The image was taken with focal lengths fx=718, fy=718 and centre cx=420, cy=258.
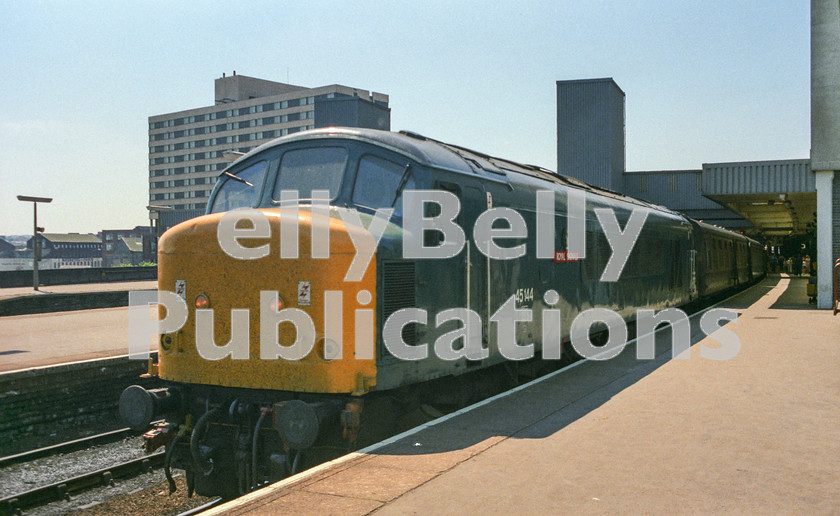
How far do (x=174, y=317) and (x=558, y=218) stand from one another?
5558mm

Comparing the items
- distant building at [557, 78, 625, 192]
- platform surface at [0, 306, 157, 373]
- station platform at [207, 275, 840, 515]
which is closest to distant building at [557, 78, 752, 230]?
distant building at [557, 78, 625, 192]

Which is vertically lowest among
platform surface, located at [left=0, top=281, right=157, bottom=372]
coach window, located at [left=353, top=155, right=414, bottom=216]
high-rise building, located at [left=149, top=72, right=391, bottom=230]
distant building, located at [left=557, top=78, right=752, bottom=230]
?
platform surface, located at [left=0, top=281, right=157, bottom=372]

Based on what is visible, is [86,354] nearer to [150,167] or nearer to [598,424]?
[598,424]

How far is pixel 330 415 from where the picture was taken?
6090mm

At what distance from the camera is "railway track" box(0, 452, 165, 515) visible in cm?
793

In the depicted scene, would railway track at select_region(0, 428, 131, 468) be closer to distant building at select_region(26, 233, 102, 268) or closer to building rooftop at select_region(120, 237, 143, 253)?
building rooftop at select_region(120, 237, 143, 253)

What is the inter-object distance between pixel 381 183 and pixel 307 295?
1.55m

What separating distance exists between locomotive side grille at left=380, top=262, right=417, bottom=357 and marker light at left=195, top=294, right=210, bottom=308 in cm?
165

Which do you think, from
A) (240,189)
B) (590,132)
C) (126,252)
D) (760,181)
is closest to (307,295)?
(240,189)

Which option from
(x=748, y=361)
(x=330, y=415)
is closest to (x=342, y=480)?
(x=330, y=415)

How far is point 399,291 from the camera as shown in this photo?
6.63m

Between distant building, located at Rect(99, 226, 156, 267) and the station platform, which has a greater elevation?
distant building, located at Rect(99, 226, 156, 267)

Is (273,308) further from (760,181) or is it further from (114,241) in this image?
(114,241)

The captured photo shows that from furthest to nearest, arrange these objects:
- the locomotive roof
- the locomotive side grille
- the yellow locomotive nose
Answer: the locomotive roof → the locomotive side grille → the yellow locomotive nose
